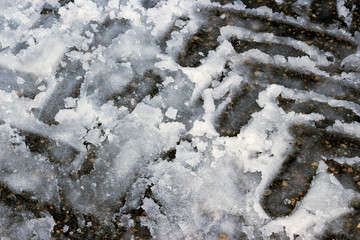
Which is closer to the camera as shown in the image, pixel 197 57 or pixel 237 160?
pixel 237 160

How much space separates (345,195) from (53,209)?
82 cm

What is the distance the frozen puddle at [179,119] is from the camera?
3.18 feet

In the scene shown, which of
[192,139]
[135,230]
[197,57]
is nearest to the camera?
[135,230]

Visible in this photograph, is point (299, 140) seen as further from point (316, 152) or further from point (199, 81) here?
point (199, 81)

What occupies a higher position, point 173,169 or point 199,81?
point 199,81

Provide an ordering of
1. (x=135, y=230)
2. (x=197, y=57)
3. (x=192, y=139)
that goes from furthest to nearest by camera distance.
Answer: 1. (x=197, y=57)
2. (x=192, y=139)
3. (x=135, y=230)

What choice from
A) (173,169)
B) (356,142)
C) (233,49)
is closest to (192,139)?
(173,169)

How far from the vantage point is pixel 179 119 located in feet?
3.58

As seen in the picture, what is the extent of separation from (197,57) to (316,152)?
0.49 m

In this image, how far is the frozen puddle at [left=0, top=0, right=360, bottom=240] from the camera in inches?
38.1

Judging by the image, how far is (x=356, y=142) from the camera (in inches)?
41.1

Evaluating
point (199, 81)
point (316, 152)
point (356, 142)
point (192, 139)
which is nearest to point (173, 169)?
point (192, 139)

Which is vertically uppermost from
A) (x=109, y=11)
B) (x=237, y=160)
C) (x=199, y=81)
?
(x=109, y=11)

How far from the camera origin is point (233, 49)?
1192mm
